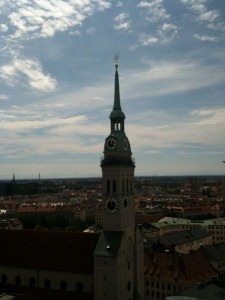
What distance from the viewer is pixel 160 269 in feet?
266

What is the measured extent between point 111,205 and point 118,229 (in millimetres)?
3291

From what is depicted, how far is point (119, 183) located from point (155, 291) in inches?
1259

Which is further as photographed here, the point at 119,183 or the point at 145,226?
the point at 145,226

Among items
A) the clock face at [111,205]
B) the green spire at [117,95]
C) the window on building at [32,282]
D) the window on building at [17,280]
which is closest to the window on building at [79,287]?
the window on building at [32,282]

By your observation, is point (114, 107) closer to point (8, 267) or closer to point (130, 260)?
point (130, 260)

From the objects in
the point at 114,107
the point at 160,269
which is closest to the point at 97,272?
the point at 114,107

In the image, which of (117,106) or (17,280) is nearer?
(17,280)

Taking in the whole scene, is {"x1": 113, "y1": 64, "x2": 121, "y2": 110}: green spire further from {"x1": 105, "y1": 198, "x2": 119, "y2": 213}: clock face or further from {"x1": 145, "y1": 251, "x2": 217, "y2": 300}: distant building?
{"x1": 145, "y1": 251, "x2": 217, "y2": 300}: distant building

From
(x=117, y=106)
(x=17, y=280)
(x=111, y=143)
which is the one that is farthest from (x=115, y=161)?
(x=17, y=280)

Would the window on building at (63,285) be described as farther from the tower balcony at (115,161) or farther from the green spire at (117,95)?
the green spire at (117,95)

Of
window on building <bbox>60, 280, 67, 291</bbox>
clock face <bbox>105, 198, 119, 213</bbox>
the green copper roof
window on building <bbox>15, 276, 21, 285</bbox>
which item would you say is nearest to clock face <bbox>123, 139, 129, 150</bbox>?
the green copper roof

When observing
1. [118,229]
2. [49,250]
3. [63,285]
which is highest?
[118,229]

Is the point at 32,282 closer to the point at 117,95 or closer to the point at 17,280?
the point at 17,280

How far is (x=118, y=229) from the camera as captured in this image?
5697cm
